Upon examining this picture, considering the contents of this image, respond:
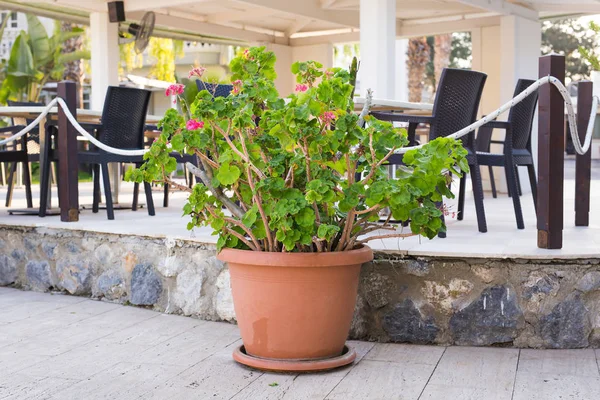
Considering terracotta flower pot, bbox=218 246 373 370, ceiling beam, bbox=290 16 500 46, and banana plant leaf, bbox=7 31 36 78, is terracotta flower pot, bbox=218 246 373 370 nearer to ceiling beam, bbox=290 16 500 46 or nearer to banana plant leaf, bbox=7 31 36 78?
ceiling beam, bbox=290 16 500 46

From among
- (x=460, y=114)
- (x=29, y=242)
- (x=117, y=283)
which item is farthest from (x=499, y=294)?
(x=29, y=242)

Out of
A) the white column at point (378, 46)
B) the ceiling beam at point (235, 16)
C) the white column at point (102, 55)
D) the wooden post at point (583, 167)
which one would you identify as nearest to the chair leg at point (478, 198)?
the wooden post at point (583, 167)

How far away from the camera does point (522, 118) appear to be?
207 inches

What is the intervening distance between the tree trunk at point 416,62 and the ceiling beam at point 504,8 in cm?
1156

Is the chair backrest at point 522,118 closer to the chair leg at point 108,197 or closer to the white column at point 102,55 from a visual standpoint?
the chair leg at point 108,197

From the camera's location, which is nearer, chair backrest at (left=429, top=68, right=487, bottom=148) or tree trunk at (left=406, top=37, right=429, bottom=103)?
chair backrest at (left=429, top=68, right=487, bottom=148)

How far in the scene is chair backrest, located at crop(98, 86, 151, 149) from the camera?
5.64 m

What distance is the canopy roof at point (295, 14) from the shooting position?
8.78 m

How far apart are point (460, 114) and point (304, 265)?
6.21 ft

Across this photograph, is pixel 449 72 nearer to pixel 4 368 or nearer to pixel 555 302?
pixel 555 302

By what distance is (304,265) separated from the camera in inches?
120

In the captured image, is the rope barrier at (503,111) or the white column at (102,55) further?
the white column at (102,55)

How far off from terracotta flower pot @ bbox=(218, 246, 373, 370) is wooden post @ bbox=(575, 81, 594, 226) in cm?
222

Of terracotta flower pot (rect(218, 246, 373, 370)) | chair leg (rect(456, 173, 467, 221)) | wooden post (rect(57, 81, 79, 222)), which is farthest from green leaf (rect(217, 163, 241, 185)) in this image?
wooden post (rect(57, 81, 79, 222))
